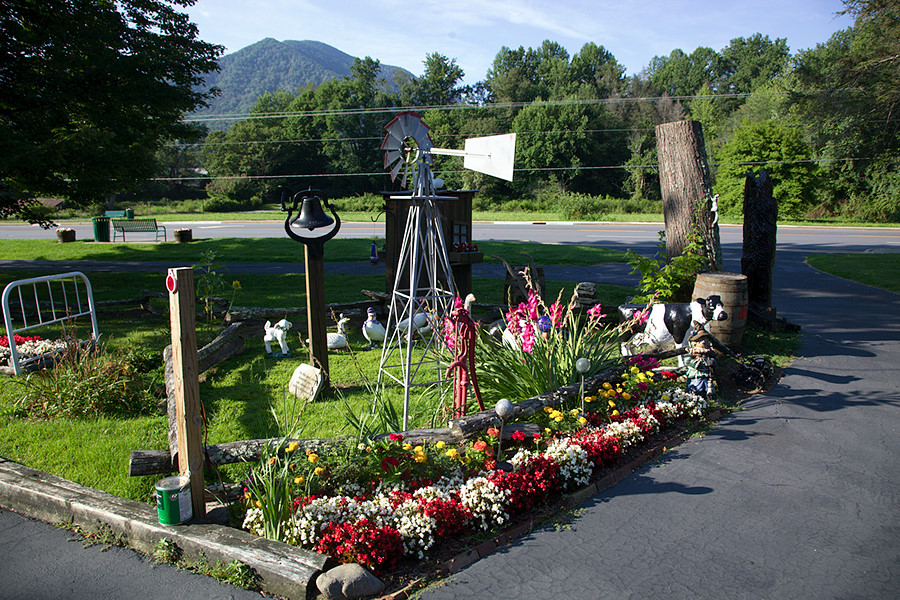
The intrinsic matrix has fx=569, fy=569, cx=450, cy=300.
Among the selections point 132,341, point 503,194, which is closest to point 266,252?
point 132,341

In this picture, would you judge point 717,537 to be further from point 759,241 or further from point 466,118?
point 466,118

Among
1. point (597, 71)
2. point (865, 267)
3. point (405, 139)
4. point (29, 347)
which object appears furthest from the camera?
point (597, 71)

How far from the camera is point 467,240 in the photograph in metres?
10.1

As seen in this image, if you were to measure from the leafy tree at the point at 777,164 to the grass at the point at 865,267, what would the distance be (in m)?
18.8

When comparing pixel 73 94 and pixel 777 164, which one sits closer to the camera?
pixel 73 94

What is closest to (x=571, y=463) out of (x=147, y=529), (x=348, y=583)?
(x=348, y=583)

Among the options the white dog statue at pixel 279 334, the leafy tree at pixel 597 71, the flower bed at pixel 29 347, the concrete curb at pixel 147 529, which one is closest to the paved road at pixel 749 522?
the concrete curb at pixel 147 529

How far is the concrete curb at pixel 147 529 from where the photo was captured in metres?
3.36

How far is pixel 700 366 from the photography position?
6074 millimetres

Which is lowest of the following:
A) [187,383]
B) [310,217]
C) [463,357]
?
[463,357]

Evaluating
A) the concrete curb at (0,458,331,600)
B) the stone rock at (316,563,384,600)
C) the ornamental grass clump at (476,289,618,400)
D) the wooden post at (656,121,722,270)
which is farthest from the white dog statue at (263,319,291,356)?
the wooden post at (656,121,722,270)

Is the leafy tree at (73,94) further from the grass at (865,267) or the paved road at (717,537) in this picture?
the grass at (865,267)

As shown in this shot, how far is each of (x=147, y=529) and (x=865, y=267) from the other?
1797 cm

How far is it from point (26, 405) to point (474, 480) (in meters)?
4.92
